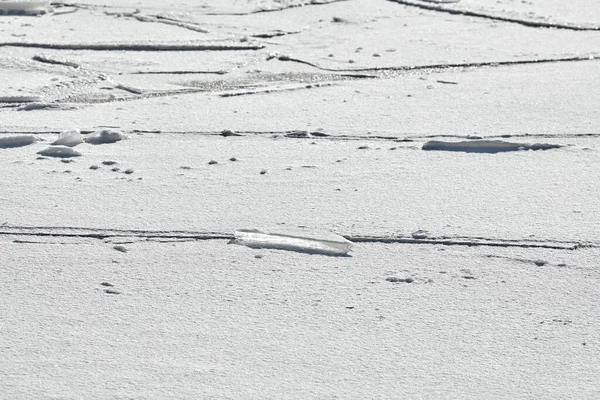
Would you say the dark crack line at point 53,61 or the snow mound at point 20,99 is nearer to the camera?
the snow mound at point 20,99

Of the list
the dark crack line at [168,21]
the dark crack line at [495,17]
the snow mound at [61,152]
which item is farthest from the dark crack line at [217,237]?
the dark crack line at [495,17]

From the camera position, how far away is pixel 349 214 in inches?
140

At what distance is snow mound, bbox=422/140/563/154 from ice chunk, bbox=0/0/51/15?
362 centimetres

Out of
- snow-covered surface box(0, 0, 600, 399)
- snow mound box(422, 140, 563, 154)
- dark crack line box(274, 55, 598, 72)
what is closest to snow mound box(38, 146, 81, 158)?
snow-covered surface box(0, 0, 600, 399)

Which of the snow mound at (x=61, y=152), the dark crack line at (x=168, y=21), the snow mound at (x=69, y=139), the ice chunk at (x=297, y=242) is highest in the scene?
the dark crack line at (x=168, y=21)

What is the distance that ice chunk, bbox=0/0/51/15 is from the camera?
7.00 metres

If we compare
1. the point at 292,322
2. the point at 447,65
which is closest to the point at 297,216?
the point at 292,322

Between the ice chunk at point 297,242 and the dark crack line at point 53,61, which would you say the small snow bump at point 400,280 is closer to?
the ice chunk at point 297,242

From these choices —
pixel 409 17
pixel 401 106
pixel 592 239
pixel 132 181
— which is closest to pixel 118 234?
pixel 132 181

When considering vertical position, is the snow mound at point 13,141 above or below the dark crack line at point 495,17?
below

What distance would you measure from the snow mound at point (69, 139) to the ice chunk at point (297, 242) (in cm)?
118

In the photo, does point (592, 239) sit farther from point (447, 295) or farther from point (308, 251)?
point (308, 251)

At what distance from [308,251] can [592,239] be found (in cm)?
89

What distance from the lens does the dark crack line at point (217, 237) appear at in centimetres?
328
